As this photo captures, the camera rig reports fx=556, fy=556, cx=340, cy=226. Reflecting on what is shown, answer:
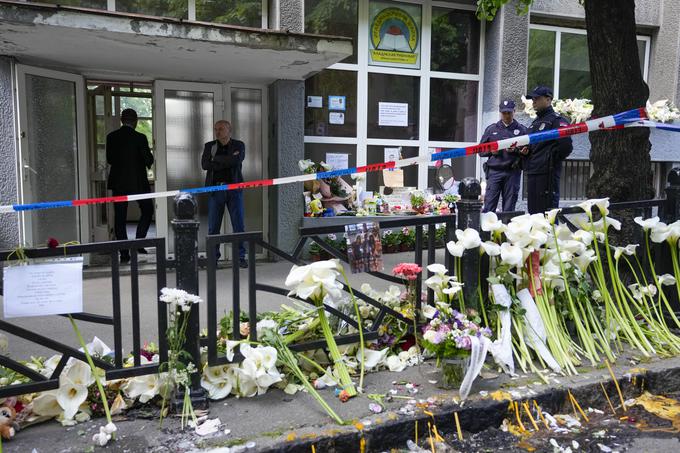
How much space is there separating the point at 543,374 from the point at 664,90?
881cm

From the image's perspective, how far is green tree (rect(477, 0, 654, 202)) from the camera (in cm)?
498

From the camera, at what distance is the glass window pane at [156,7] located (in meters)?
7.03

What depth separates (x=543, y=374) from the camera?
Answer: 3.56 metres

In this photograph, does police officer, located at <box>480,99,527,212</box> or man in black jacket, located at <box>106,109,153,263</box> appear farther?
man in black jacket, located at <box>106,109,153,263</box>

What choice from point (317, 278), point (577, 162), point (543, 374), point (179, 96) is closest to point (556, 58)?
point (577, 162)

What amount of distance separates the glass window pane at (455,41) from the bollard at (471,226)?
5.89 metres

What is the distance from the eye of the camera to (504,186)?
23.5ft

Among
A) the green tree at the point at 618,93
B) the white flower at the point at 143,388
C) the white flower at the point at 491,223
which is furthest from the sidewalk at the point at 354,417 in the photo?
the green tree at the point at 618,93

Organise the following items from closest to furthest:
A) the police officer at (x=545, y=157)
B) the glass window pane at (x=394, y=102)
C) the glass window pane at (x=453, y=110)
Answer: the police officer at (x=545, y=157), the glass window pane at (x=394, y=102), the glass window pane at (x=453, y=110)

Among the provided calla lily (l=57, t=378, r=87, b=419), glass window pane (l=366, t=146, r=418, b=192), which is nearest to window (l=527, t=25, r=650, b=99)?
glass window pane (l=366, t=146, r=418, b=192)

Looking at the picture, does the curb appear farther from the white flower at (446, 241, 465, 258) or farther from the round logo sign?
the round logo sign

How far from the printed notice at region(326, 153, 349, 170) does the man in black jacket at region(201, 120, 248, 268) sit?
180 cm

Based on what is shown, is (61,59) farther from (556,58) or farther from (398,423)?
(556,58)

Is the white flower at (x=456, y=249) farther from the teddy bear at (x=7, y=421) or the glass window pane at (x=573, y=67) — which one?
the glass window pane at (x=573, y=67)
